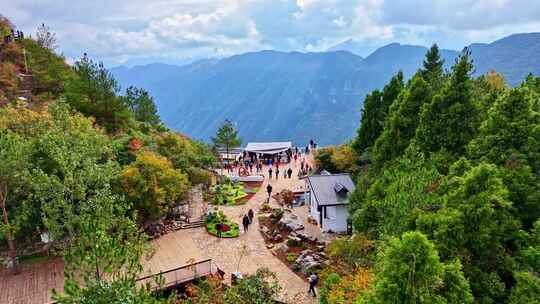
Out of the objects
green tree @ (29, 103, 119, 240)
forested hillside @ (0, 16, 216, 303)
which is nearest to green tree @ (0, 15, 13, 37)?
forested hillside @ (0, 16, 216, 303)

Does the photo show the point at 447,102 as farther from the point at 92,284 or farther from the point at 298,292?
the point at 92,284

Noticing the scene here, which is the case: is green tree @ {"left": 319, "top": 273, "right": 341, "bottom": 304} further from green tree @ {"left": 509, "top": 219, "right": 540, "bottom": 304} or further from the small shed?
the small shed

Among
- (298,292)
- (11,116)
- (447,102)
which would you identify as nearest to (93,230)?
(298,292)

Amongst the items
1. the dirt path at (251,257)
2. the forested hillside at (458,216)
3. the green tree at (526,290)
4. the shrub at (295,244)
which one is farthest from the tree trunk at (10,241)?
the green tree at (526,290)

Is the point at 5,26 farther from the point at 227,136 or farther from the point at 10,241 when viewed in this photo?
the point at 10,241

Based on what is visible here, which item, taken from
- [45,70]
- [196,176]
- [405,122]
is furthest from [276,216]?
[45,70]

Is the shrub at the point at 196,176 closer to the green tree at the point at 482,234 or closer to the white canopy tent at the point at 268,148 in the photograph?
the white canopy tent at the point at 268,148
